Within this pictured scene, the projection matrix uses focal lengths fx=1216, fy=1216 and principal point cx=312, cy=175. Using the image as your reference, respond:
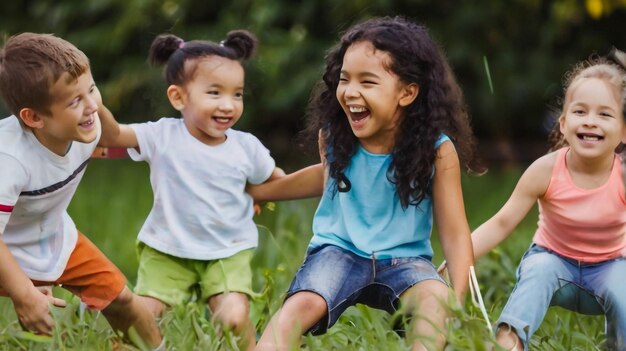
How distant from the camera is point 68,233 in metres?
3.79

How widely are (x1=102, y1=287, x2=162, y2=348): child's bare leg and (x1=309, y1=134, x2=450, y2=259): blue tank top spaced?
1.87ft

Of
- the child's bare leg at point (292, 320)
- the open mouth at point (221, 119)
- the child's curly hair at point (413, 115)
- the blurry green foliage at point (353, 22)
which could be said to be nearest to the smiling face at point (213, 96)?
the open mouth at point (221, 119)

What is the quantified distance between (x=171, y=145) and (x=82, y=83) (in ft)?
1.66

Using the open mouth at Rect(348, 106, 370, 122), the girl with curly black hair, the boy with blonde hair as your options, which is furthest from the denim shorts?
the boy with blonde hair

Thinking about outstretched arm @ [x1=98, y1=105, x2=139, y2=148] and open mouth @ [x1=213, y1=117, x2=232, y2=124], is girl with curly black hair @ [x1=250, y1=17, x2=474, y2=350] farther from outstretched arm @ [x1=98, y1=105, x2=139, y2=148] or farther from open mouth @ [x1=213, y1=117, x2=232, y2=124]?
outstretched arm @ [x1=98, y1=105, x2=139, y2=148]

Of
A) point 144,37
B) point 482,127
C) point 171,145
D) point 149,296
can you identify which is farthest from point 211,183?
point 482,127

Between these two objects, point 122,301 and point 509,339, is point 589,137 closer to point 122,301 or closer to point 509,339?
point 509,339

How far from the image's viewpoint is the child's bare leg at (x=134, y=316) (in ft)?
12.3

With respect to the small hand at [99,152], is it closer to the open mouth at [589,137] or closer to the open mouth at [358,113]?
the open mouth at [358,113]

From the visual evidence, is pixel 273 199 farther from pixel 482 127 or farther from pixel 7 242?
pixel 482 127

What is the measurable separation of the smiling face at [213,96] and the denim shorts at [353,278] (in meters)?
0.56

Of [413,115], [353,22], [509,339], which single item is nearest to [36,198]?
[413,115]

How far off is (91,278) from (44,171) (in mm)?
439

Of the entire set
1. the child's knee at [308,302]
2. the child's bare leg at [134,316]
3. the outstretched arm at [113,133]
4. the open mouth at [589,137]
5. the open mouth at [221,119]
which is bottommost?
the child's bare leg at [134,316]
